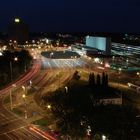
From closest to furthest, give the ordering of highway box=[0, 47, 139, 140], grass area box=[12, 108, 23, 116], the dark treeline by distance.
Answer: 1. highway box=[0, 47, 139, 140]
2. grass area box=[12, 108, 23, 116]
3. the dark treeline

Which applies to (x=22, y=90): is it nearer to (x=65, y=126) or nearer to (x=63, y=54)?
(x=65, y=126)

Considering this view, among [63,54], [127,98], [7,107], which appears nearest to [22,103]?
[7,107]

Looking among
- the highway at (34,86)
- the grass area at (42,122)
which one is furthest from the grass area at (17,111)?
the grass area at (42,122)

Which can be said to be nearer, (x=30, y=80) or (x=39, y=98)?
(x=39, y=98)

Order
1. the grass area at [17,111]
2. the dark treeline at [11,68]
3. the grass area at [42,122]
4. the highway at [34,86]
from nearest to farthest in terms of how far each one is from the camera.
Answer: the highway at [34,86] → the grass area at [42,122] → the grass area at [17,111] → the dark treeline at [11,68]

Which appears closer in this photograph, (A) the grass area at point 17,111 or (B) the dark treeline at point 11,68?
(A) the grass area at point 17,111

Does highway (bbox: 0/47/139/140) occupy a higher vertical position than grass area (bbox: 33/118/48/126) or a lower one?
lower

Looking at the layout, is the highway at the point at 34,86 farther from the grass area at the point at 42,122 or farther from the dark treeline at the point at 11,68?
the dark treeline at the point at 11,68

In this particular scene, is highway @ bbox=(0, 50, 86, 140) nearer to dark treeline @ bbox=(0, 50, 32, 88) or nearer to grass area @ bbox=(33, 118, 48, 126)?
grass area @ bbox=(33, 118, 48, 126)

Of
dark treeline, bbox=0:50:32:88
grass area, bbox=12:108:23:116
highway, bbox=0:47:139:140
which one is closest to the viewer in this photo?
highway, bbox=0:47:139:140

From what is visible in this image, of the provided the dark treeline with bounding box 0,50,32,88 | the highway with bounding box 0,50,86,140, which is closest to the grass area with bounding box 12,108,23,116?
the highway with bounding box 0,50,86,140

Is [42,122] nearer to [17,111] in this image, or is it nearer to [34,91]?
[17,111]
